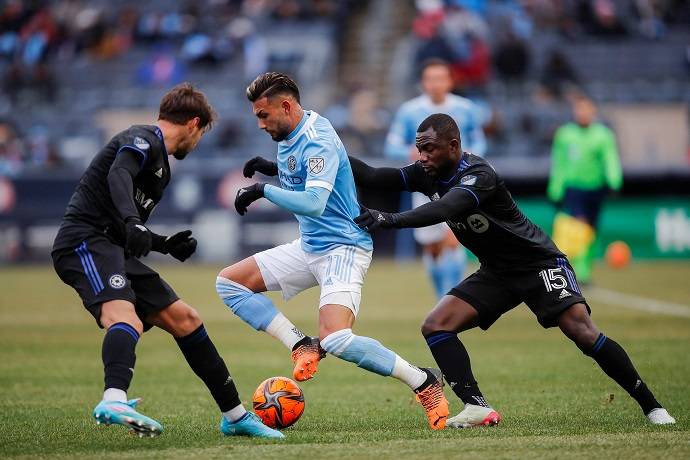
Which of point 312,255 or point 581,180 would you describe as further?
point 581,180

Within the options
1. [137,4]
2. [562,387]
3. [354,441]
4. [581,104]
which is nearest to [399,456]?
[354,441]

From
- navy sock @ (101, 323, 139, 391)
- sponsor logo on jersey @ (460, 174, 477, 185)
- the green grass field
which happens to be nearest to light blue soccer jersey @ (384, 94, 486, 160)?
the green grass field

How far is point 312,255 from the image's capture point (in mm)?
7906

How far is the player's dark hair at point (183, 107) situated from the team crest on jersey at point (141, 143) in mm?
347

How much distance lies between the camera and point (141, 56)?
3105cm

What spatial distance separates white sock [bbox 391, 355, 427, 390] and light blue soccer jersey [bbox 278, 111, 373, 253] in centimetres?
87

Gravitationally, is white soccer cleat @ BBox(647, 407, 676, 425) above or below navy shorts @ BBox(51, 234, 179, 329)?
below

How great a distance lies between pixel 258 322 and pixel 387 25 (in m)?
24.5

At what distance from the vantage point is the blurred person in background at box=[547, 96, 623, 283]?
61.3 feet

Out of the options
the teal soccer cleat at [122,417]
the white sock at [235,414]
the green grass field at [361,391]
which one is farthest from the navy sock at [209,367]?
the teal soccer cleat at [122,417]

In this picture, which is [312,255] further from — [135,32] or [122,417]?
[135,32]

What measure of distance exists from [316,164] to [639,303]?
34.2 ft

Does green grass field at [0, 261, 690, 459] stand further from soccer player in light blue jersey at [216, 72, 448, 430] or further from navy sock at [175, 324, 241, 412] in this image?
soccer player in light blue jersey at [216, 72, 448, 430]

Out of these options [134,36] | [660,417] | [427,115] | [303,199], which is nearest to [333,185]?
[303,199]
